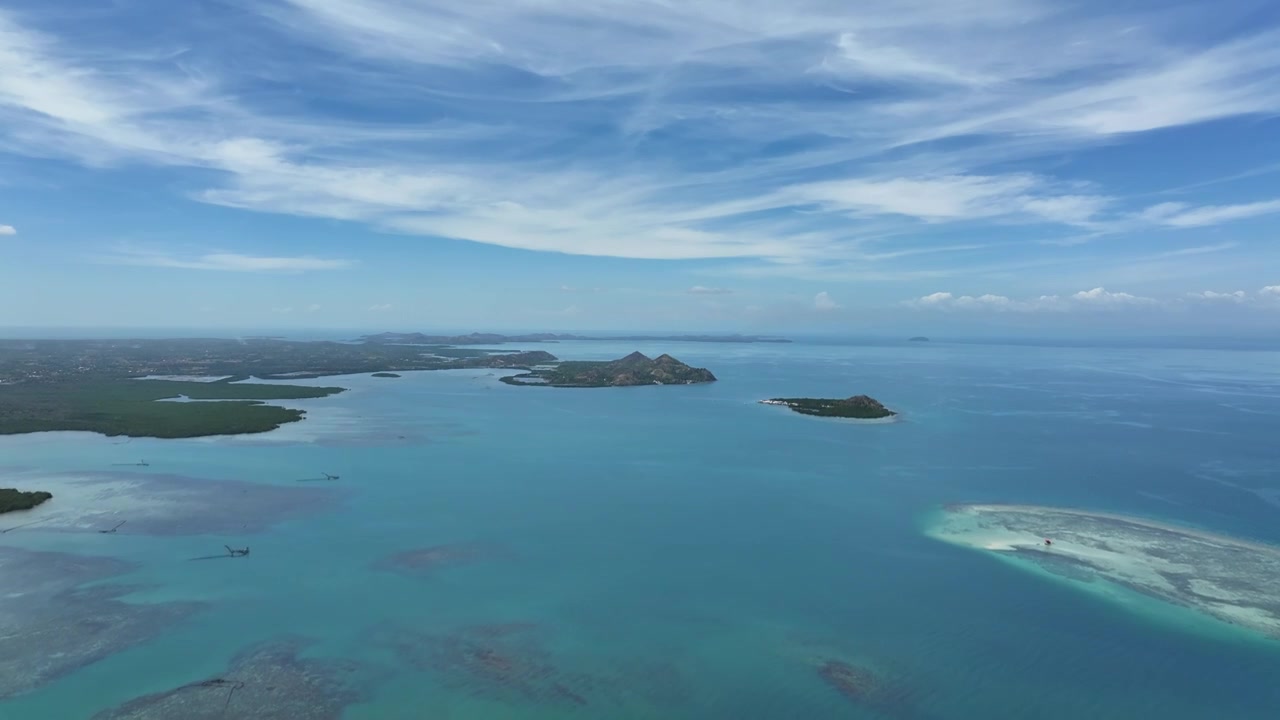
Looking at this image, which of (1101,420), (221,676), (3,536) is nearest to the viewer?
(221,676)

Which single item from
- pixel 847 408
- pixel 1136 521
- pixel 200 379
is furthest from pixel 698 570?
pixel 200 379

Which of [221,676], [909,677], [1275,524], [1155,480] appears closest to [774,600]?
[909,677]

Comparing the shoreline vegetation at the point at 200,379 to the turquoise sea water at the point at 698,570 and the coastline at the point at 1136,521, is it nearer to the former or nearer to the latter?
the turquoise sea water at the point at 698,570

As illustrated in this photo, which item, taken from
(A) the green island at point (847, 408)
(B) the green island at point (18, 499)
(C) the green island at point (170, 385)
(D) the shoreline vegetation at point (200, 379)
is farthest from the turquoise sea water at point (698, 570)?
(A) the green island at point (847, 408)

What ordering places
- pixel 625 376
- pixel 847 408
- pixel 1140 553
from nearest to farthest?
pixel 1140 553, pixel 847 408, pixel 625 376

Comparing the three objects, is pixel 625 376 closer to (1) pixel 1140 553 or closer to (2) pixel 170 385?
(2) pixel 170 385

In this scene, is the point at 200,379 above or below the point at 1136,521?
above

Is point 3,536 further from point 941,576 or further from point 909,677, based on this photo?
point 941,576
